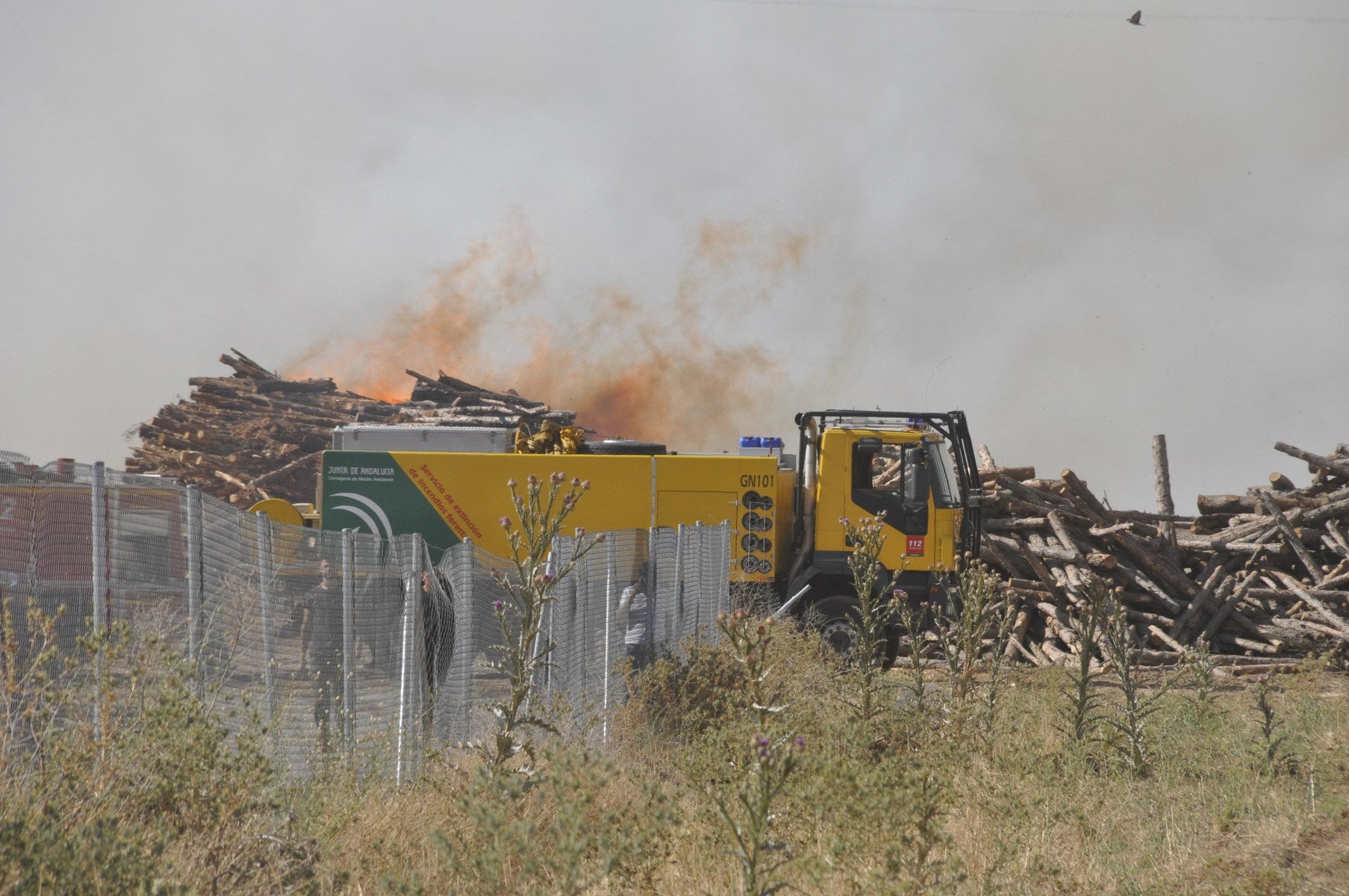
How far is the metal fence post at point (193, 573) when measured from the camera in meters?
5.29

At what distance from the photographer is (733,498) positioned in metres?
15.7

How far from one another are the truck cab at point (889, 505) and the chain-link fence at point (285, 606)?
6268 mm

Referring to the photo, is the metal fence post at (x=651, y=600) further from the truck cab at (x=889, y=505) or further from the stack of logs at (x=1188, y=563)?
the stack of logs at (x=1188, y=563)

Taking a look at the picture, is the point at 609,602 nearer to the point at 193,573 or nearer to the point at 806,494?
the point at 193,573

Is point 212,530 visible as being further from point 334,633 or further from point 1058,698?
point 1058,698

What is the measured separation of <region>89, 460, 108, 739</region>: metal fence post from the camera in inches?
190

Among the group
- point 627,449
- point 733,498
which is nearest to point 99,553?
point 627,449

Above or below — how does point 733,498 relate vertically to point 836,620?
above

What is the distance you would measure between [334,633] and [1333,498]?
16712 mm

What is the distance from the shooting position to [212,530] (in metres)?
5.55

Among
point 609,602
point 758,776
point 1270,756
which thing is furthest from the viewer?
point 609,602

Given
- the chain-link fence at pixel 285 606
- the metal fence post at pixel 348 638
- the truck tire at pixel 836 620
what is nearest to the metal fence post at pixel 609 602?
the chain-link fence at pixel 285 606

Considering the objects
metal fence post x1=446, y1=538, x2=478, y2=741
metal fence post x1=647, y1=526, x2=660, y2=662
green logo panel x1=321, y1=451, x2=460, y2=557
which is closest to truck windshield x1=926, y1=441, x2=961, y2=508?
metal fence post x1=647, y1=526, x2=660, y2=662

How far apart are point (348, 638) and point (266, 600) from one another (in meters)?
0.77
